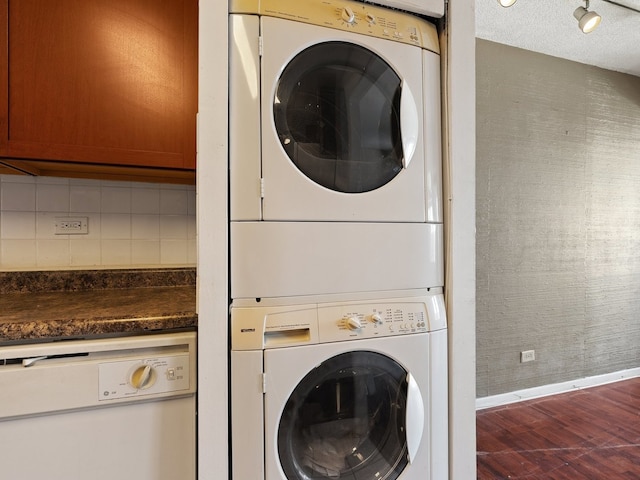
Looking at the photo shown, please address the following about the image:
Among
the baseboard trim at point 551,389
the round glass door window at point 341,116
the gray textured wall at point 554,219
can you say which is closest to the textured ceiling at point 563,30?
the gray textured wall at point 554,219

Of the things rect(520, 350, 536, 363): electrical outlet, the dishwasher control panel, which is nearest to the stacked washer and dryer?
the dishwasher control panel

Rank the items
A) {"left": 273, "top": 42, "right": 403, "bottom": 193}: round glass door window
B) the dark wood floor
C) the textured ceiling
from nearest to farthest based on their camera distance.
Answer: {"left": 273, "top": 42, "right": 403, "bottom": 193}: round glass door window
the dark wood floor
the textured ceiling

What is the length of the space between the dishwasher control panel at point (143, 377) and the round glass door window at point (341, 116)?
0.65m

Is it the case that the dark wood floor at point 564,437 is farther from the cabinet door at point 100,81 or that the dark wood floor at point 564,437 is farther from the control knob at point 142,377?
the cabinet door at point 100,81

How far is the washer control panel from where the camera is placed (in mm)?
938

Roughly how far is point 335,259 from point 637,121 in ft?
11.0

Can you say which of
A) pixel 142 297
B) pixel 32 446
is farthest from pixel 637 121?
pixel 32 446

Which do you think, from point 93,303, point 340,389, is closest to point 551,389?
point 340,389

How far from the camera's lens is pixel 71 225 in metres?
1.45

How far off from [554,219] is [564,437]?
4.78 ft

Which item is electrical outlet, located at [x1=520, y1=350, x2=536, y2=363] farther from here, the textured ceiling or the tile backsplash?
the tile backsplash

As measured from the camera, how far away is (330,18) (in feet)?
3.11

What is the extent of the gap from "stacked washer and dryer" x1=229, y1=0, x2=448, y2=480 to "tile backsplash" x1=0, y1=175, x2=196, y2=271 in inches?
34.6

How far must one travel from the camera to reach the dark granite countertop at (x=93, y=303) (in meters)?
0.84
